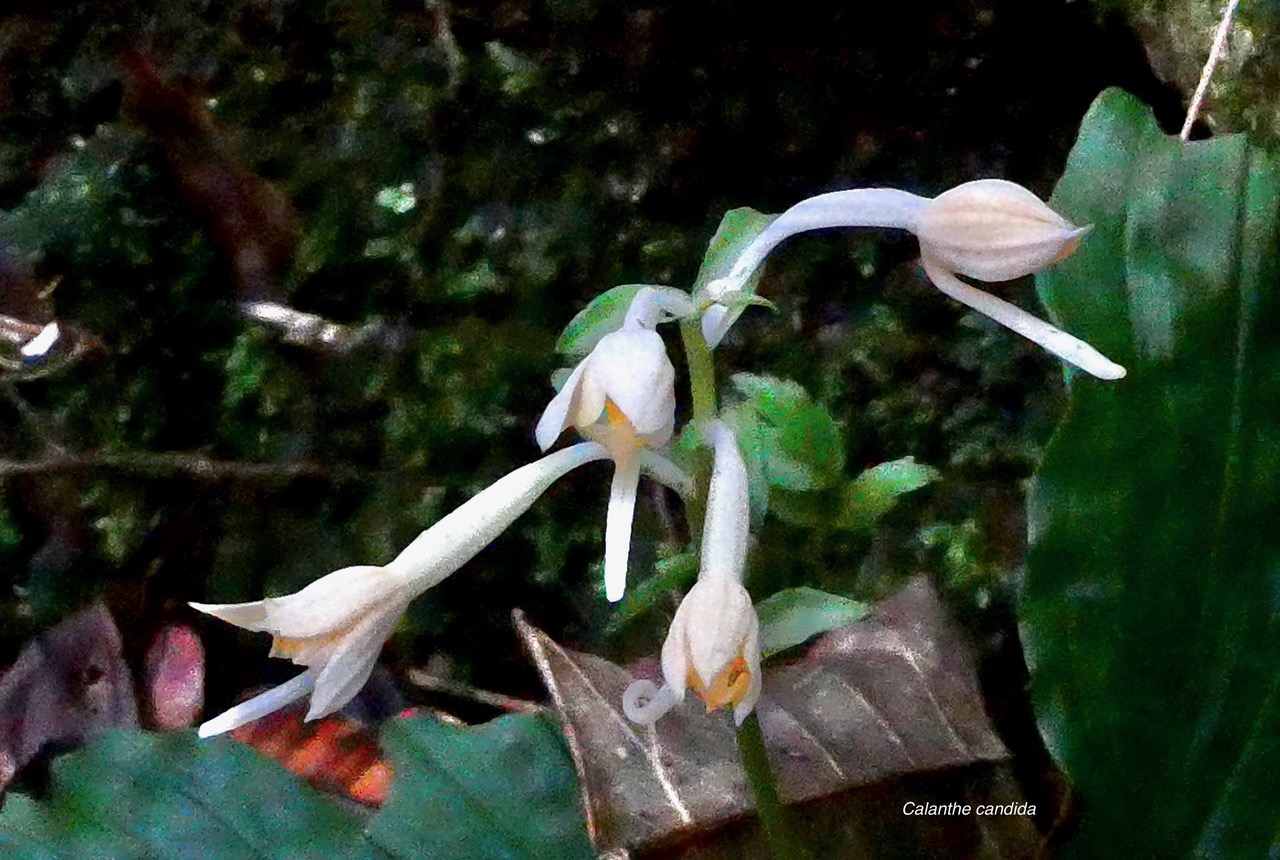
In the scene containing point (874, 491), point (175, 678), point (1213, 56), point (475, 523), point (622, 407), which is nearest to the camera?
point (622, 407)

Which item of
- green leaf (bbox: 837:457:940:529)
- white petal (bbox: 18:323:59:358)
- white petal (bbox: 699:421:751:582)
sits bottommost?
white petal (bbox: 18:323:59:358)

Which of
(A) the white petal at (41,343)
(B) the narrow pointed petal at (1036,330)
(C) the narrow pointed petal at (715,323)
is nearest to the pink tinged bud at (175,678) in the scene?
(A) the white petal at (41,343)

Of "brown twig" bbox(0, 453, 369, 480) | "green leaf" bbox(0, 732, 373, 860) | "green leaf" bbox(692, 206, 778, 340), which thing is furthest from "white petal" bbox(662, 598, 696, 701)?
"brown twig" bbox(0, 453, 369, 480)

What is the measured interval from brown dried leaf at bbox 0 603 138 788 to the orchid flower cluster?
2.16 feet

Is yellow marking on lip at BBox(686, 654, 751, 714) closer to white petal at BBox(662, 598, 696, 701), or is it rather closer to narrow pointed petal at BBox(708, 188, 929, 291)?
white petal at BBox(662, 598, 696, 701)

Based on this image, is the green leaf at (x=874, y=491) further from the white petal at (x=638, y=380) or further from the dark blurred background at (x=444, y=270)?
the dark blurred background at (x=444, y=270)

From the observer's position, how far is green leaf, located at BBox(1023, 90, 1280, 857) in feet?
2.52

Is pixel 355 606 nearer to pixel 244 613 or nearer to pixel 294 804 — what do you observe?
pixel 244 613

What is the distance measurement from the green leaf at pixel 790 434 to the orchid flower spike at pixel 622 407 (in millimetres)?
138

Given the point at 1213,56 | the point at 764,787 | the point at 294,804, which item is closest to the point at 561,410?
the point at 764,787

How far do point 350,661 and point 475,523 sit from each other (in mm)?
113

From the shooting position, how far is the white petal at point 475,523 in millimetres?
686

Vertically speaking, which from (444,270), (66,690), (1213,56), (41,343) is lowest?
(66,690)

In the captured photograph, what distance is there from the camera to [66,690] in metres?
1.26
